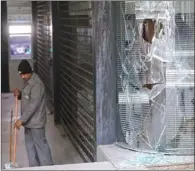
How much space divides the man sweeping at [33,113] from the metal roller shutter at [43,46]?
4.43 meters

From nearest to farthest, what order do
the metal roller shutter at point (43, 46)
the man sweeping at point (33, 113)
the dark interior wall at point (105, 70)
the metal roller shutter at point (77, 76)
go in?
the dark interior wall at point (105, 70), the metal roller shutter at point (77, 76), the man sweeping at point (33, 113), the metal roller shutter at point (43, 46)

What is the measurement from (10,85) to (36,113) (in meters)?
7.89

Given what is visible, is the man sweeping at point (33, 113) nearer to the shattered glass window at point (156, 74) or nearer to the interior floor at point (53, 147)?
the interior floor at point (53, 147)

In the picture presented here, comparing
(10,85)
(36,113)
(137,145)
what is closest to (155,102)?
(137,145)

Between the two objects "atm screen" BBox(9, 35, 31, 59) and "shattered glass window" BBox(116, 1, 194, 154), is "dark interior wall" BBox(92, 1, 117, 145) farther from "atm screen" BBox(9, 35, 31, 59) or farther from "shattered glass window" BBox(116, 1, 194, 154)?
"atm screen" BBox(9, 35, 31, 59)

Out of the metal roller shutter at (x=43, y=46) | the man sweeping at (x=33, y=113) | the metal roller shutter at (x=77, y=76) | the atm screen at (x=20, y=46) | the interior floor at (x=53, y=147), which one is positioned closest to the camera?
the metal roller shutter at (x=77, y=76)

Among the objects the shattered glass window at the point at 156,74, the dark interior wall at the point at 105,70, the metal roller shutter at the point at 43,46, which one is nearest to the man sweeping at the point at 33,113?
the dark interior wall at the point at 105,70

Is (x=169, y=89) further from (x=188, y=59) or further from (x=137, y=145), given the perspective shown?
(x=137, y=145)

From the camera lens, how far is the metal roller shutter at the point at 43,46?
36.3ft

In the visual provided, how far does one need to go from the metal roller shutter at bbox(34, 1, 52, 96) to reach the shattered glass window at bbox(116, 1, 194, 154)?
6.02m

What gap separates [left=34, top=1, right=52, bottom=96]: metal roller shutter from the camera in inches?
436

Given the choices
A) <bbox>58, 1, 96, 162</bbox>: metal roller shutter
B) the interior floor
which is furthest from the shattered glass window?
the interior floor

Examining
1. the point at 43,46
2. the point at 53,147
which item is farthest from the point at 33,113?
the point at 43,46

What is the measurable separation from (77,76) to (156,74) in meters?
2.66
